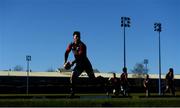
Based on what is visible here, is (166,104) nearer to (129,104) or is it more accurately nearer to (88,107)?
(129,104)

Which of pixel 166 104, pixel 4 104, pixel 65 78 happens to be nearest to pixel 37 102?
pixel 4 104

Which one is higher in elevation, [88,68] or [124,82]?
[88,68]

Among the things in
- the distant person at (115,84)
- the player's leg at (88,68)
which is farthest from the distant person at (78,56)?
the distant person at (115,84)

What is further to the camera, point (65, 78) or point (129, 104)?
point (65, 78)

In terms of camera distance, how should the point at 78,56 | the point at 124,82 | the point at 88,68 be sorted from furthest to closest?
the point at 124,82 < the point at 88,68 < the point at 78,56

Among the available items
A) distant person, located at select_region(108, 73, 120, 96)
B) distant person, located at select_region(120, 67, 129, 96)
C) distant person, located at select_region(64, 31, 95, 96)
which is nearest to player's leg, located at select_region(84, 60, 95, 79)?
distant person, located at select_region(64, 31, 95, 96)

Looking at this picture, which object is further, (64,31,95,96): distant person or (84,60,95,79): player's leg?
(84,60,95,79): player's leg

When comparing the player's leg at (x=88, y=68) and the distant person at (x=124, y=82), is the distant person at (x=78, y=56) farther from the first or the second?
the distant person at (x=124, y=82)

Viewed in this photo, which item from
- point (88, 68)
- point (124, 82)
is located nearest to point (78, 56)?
point (88, 68)

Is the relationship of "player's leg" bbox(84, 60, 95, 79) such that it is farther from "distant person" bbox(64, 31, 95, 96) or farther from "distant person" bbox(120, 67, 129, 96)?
"distant person" bbox(120, 67, 129, 96)

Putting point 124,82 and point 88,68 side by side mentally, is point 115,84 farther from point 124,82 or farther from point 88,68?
point 88,68

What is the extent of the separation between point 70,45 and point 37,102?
103 inches

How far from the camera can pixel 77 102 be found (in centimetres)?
1622

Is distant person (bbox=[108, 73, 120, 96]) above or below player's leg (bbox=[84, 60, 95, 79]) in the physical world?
below
